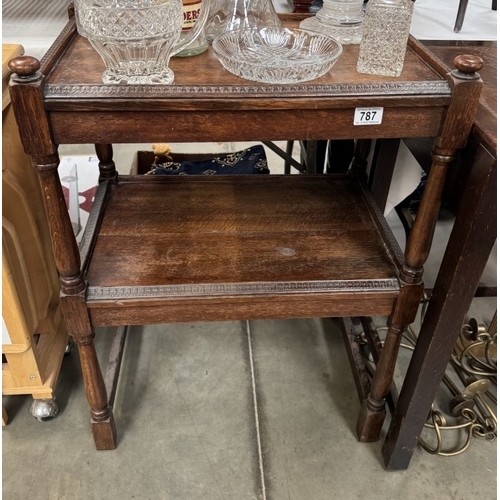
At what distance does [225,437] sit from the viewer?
126 centimetres

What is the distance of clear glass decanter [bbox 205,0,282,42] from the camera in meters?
1.01

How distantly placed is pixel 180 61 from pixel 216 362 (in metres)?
0.81

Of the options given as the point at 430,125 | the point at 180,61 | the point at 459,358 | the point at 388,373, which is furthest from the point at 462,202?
the point at 459,358

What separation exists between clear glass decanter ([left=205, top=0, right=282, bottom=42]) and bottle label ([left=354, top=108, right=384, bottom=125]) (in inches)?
13.1

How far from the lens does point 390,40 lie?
0.85 meters

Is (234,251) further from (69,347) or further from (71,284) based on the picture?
(69,347)

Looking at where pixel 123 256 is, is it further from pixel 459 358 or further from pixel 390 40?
pixel 459 358

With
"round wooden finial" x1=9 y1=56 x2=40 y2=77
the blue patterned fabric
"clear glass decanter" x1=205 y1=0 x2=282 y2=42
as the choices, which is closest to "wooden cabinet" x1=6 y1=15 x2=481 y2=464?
"round wooden finial" x1=9 y1=56 x2=40 y2=77

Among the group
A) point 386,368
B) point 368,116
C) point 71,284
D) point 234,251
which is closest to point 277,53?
point 368,116

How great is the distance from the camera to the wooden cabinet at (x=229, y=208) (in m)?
0.79

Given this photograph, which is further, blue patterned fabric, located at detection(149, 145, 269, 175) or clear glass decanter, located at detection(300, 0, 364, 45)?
blue patterned fabric, located at detection(149, 145, 269, 175)

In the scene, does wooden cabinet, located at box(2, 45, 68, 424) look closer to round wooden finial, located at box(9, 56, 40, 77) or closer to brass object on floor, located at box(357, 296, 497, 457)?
round wooden finial, located at box(9, 56, 40, 77)

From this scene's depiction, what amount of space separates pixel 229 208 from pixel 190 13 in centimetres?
40

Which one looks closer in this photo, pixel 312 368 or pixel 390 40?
pixel 390 40
